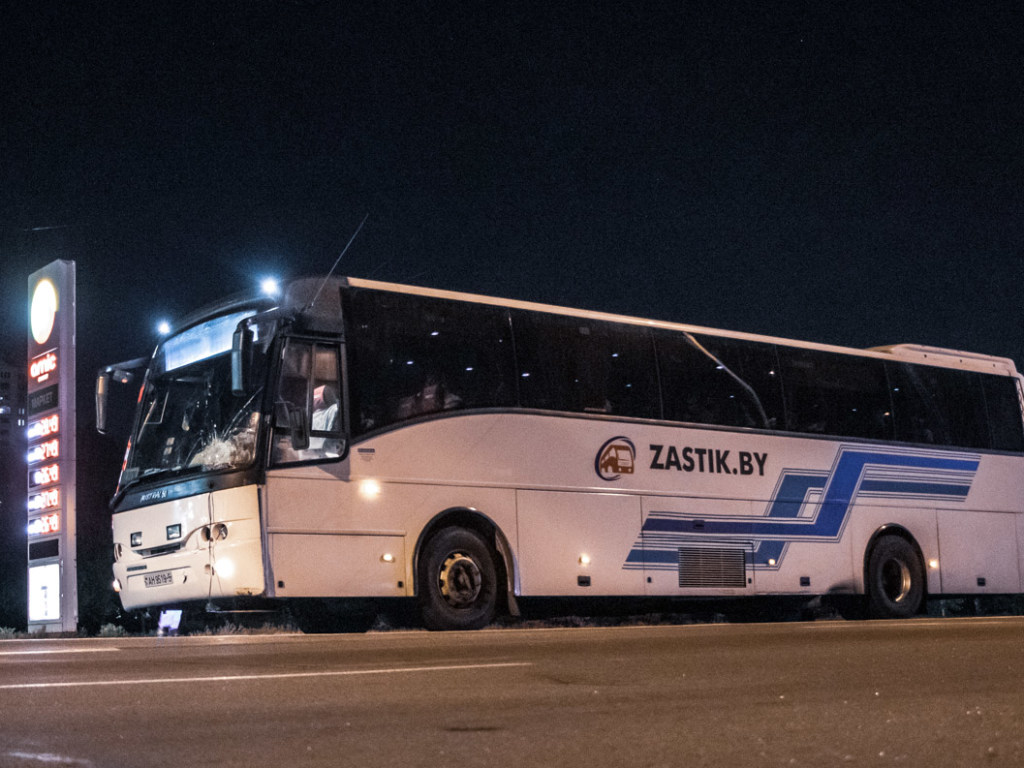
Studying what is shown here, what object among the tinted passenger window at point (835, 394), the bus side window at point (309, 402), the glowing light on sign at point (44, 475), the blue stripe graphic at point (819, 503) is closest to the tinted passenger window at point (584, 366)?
the blue stripe graphic at point (819, 503)

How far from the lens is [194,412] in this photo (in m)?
15.0

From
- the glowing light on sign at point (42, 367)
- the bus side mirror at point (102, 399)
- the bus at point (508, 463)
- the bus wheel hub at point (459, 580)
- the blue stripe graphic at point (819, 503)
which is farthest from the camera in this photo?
the glowing light on sign at point (42, 367)

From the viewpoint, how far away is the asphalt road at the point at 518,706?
4941mm

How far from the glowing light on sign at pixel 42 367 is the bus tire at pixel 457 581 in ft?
43.6

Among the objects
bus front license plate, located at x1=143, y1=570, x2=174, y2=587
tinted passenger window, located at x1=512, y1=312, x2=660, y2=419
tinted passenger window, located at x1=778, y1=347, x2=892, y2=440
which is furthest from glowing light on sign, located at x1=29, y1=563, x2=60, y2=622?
tinted passenger window, located at x1=778, y1=347, x2=892, y2=440

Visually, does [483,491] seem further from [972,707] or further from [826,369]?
[972,707]

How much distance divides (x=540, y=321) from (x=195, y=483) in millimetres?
4489

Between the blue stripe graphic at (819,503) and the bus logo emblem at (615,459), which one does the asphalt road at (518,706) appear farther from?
the blue stripe graphic at (819,503)

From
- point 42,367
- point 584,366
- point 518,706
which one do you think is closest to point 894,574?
point 584,366

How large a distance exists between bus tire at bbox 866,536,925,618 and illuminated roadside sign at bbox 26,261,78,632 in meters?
13.4

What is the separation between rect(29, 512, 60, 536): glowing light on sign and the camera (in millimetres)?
25203

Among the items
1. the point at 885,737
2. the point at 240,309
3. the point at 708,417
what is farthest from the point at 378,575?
the point at 885,737

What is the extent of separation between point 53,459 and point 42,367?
6.71 feet

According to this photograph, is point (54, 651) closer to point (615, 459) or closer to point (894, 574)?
point (615, 459)
